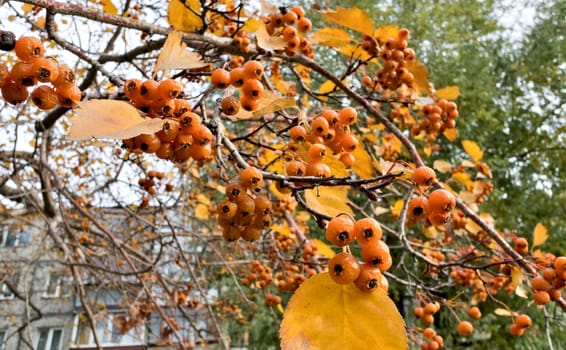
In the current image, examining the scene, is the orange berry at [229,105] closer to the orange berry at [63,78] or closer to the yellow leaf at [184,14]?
the orange berry at [63,78]

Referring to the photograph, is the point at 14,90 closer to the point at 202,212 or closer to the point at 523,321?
the point at 523,321

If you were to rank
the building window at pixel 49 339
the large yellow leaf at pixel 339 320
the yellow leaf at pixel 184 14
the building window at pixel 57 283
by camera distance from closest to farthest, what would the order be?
the large yellow leaf at pixel 339 320
the yellow leaf at pixel 184 14
the building window at pixel 57 283
the building window at pixel 49 339

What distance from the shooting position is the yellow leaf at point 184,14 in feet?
3.87

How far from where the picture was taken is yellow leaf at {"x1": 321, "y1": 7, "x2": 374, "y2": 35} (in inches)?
58.4

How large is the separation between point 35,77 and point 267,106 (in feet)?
1.32

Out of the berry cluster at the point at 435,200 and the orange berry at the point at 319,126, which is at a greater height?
the orange berry at the point at 319,126

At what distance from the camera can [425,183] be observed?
76 cm

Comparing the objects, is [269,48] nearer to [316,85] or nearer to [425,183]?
[425,183]

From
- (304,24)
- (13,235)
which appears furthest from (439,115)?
(13,235)

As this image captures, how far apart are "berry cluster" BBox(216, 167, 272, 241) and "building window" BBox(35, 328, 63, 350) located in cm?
1447

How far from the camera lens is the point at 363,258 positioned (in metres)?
0.63

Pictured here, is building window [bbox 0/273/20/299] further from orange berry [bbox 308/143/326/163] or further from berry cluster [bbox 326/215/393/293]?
berry cluster [bbox 326/215/393/293]

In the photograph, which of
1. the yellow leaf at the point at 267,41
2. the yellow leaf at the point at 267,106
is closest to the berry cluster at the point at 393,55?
the yellow leaf at the point at 267,41

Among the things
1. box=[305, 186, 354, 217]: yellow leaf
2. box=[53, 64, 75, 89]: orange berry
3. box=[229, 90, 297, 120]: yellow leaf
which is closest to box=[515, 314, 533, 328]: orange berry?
box=[305, 186, 354, 217]: yellow leaf
